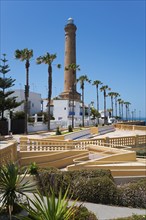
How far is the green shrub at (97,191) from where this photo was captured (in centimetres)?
866

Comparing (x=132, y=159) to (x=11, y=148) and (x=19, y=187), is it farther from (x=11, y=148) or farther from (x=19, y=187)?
(x=19, y=187)

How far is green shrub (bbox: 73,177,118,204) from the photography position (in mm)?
8664

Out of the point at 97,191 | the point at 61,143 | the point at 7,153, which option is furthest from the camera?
the point at 61,143

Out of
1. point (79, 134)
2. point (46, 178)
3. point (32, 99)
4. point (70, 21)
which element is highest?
point (70, 21)

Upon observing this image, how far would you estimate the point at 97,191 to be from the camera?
8719 mm

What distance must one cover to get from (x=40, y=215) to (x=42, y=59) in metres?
42.3

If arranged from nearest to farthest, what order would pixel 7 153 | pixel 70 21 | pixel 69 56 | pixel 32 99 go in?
pixel 7 153 < pixel 32 99 < pixel 69 56 < pixel 70 21

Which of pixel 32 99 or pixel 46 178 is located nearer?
pixel 46 178

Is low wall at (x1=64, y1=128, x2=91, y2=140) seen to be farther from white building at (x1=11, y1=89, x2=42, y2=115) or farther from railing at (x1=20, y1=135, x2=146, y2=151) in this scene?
white building at (x1=11, y1=89, x2=42, y2=115)

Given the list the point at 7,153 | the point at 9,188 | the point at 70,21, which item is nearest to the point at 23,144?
the point at 7,153

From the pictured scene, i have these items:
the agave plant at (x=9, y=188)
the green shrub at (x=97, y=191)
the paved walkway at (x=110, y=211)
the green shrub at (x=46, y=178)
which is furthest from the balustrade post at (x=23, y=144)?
the agave plant at (x=9, y=188)

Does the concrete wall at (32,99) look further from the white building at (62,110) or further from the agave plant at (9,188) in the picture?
the agave plant at (9,188)

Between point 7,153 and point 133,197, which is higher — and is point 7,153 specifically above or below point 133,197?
above

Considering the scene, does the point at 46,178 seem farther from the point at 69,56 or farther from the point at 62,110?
the point at 69,56
